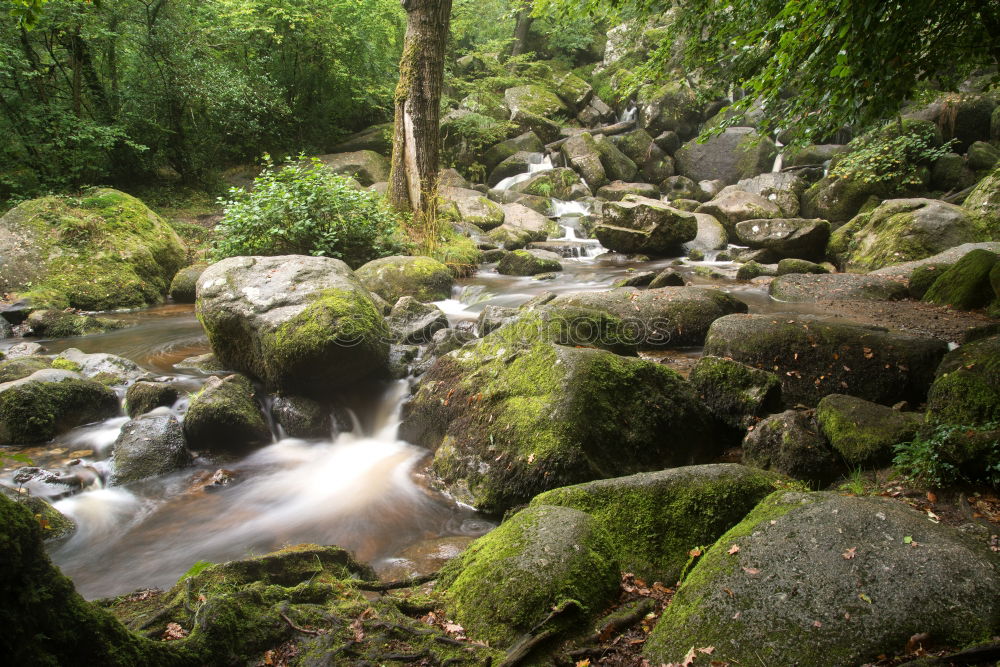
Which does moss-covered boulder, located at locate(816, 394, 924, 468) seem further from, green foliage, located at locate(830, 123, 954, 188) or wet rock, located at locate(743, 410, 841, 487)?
green foliage, located at locate(830, 123, 954, 188)

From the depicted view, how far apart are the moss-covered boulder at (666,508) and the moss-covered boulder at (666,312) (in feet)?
12.1

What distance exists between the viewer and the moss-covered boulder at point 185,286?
11195 millimetres

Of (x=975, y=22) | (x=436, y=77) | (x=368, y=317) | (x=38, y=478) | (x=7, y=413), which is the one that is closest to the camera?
(x=975, y=22)

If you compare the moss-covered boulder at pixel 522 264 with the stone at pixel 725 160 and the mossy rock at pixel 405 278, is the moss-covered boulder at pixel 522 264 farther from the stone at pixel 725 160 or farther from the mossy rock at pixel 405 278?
the stone at pixel 725 160

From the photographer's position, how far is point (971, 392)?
3527 millimetres

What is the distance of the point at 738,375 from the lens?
16.2 ft

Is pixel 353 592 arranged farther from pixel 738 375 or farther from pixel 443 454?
pixel 738 375

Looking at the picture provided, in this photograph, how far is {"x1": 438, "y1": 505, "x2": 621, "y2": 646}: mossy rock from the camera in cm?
238

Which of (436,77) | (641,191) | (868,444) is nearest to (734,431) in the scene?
(868,444)

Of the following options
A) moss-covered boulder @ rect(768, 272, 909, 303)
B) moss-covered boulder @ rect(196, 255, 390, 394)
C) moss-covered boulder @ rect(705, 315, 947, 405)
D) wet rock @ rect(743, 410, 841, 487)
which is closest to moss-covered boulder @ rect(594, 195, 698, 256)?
moss-covered boulder @ rect(768, 272, 909, 303)

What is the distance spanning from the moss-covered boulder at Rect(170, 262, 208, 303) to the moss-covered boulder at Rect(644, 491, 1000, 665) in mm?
11660

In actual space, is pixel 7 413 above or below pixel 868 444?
above

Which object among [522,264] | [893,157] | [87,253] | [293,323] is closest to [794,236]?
[893,157]

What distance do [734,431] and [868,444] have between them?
1.15 metres
